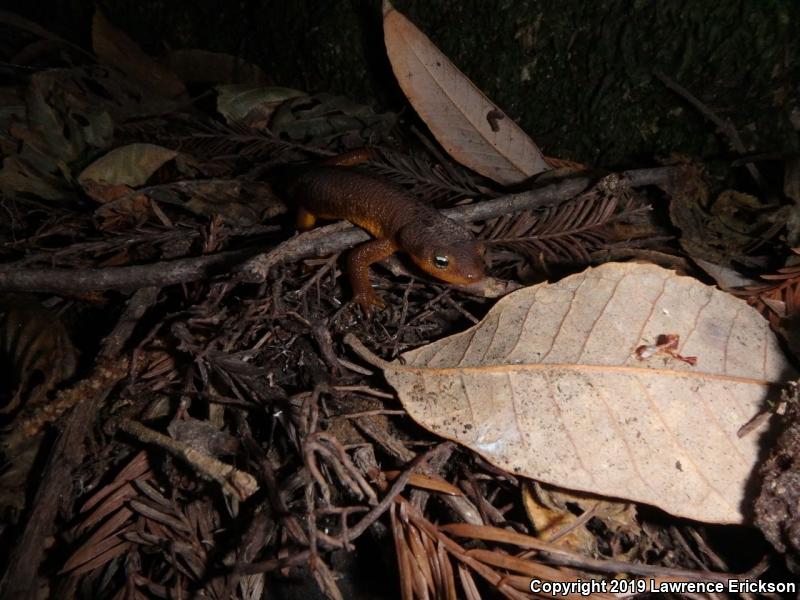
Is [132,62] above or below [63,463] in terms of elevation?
above

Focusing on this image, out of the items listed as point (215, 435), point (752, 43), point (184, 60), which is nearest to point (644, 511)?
point (215, 435)

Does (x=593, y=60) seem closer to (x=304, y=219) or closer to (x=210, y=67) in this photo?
(x=304, y=219)

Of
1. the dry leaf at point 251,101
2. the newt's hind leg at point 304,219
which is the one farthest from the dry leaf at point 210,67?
the newt's hind leg at point 304,219

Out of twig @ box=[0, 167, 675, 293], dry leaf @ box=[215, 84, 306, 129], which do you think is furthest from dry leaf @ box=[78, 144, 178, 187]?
twig @ box=[0, 167, 675, 293]

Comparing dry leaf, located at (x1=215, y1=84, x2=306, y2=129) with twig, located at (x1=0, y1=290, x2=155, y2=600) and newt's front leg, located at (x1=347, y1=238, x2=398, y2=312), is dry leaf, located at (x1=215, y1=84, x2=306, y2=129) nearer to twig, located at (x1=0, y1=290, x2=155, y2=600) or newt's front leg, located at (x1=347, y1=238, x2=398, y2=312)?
newt's front leg, located at (x1=347, y1=238, x2=398, y2=312)

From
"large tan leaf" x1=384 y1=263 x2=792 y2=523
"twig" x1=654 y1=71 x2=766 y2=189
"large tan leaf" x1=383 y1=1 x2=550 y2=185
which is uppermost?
"twig" x1=654 y1=71 x2=766 y2=189

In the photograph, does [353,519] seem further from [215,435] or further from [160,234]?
[160,234]

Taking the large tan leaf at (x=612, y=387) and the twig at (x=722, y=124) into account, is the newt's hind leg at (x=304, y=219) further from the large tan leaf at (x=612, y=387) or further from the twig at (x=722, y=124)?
the twig at (x=722, y=124)

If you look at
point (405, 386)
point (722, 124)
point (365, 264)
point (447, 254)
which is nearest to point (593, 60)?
point (722, 124)
